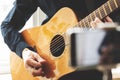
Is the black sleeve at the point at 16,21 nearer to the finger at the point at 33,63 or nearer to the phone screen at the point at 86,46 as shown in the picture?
the finger at the point at 33,63

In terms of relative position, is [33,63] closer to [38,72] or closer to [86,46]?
[38,72]

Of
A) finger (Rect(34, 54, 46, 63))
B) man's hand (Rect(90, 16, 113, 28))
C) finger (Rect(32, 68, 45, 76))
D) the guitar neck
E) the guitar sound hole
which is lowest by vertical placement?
finger (Rect(32, 68, 45, 76))

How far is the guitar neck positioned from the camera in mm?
947

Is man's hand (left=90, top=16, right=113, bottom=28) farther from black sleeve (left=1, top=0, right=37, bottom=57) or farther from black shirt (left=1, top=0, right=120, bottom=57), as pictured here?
black sleeve (left=1, top=0, right=37, bottom=57)

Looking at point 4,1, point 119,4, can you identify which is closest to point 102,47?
point 119,4

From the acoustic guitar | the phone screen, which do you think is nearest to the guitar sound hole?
Answer: the acoustic guitar

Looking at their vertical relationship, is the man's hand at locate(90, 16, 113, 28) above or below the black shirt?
below

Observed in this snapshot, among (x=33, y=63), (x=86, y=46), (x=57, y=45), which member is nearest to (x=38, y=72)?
(x=33, y=63)

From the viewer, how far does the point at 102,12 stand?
1.00 meters

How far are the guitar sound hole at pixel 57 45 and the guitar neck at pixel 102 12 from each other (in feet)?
0.39

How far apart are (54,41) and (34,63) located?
13cm

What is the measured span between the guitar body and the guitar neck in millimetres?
59

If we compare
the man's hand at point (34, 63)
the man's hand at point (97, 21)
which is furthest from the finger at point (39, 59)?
the man's hand at point (97, 21)

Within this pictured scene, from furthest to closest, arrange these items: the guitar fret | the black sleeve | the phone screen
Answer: the black sleeve < the guitar fret < the phone screen
